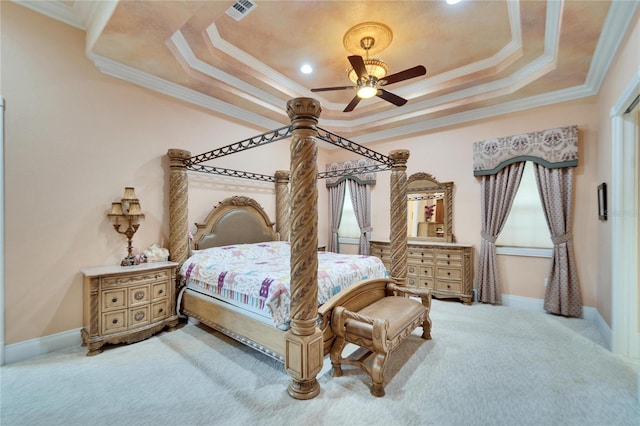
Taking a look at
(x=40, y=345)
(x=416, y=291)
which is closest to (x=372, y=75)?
(x=416, y=291)

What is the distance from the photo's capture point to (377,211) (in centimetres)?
574

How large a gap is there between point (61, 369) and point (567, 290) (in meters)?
5.84

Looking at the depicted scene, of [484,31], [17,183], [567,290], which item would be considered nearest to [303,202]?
[17,183]

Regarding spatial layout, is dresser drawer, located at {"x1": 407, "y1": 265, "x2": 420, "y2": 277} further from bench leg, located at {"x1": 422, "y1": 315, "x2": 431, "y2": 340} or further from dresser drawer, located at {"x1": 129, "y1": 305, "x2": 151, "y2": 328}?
dresser drawer, located at {"x1": 129, "y1": 305, "x2": 151, "y2": 328}

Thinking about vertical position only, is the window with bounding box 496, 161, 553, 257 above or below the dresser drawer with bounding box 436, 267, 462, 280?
above

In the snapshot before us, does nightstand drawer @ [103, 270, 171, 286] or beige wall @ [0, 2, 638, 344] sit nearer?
beige wall @ [0, 2, 638, 344]

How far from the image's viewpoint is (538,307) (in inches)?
158

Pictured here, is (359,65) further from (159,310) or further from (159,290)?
(159,310)

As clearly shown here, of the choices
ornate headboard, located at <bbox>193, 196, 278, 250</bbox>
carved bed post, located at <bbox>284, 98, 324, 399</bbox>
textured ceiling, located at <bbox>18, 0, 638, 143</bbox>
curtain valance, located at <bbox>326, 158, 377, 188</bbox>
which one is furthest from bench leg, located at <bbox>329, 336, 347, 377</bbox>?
curtain valance, located at <bbox>326, 158, 377, 188</bbox>

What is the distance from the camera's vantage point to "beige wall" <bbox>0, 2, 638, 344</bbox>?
2.62 meters

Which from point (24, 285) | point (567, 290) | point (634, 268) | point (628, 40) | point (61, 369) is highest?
point (628, 40)

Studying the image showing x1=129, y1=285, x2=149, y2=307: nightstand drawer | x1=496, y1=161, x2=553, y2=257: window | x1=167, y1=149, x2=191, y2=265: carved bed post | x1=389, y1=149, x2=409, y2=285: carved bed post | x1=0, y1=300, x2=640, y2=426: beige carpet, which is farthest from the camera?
x1=496, y1=161, x2=553, y2=257: window

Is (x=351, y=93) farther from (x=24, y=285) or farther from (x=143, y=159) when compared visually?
(x=24, y=285)

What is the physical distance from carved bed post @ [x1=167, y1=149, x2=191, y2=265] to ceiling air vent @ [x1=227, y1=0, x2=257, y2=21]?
173cm
